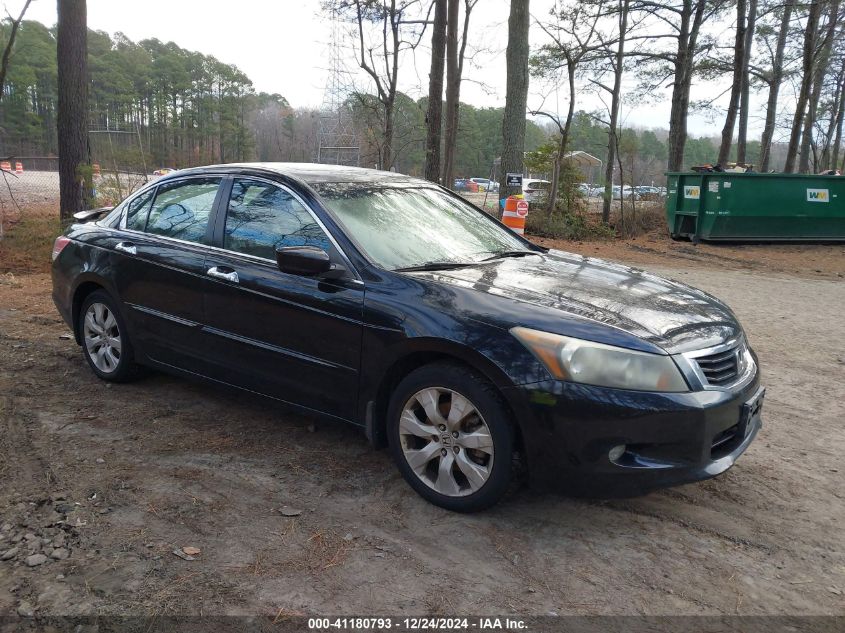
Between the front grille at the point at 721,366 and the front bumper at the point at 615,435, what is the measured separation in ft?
0.30

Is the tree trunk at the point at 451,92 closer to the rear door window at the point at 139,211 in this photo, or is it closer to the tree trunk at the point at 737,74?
the tree trunk at the point at 737,74

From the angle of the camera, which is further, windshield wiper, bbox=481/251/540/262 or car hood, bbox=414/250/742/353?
windshield wiper, bbox=481/251/540/262

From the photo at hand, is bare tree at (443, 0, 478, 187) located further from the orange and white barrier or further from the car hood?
the car hood

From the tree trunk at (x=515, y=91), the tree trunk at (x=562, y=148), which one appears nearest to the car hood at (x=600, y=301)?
the tree trunk at (x=515, y=91)

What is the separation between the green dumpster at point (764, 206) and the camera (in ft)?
51.1

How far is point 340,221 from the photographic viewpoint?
3.76m

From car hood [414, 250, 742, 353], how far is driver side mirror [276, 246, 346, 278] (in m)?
0.47

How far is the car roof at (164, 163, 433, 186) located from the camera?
4164mm

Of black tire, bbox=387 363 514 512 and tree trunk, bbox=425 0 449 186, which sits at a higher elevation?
tree trunk, bbox=425 0 449 186

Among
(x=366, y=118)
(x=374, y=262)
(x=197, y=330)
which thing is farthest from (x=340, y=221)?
(x=366, y=118)

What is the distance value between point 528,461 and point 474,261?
135cm

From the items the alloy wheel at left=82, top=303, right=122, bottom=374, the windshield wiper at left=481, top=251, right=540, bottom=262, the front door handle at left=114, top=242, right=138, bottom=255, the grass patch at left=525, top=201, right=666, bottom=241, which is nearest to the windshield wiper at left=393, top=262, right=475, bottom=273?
the windshield wiper at left=481, top=251, right=540, bottom=262

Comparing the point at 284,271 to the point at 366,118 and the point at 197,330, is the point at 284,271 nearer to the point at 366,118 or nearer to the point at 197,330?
the point at 197,330

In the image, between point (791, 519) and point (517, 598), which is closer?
point (517, 598)
